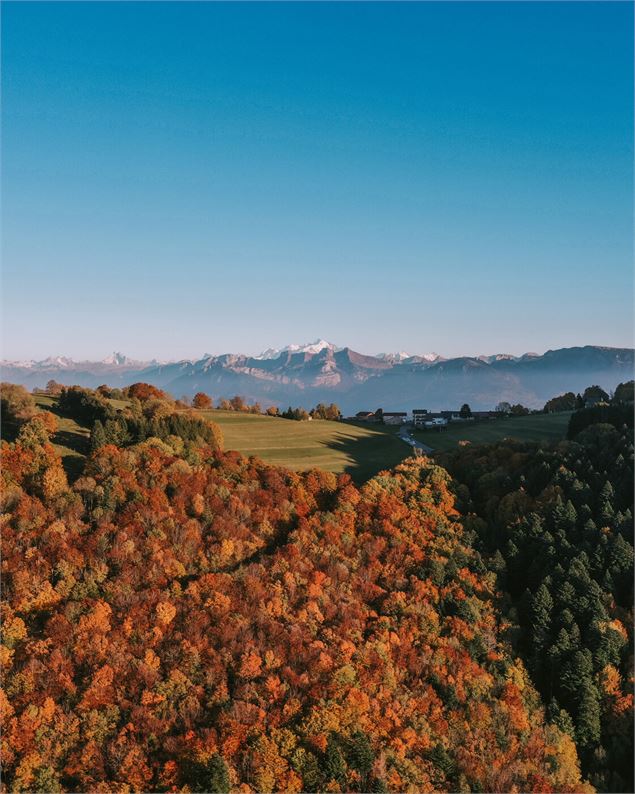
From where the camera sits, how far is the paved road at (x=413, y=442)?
99000 millimetres

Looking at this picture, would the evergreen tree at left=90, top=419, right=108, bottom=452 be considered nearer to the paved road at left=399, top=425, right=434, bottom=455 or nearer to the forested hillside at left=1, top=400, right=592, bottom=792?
the forested hillside at left=1, top=400, right=592, bottom=792

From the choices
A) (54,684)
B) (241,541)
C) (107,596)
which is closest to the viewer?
(54,684)

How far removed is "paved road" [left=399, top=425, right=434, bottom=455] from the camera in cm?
9900

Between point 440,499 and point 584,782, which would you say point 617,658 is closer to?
point 584,782

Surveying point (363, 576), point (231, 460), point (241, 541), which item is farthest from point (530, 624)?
point (231, 460)

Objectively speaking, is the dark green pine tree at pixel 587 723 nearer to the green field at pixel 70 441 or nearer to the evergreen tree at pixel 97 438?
the green field at pixel 70 441

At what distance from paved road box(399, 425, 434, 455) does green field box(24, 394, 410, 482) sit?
7.62ft

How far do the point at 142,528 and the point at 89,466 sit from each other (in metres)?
12.0

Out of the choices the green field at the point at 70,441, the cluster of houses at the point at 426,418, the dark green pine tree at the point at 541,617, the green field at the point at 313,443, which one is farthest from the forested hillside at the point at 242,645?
the cluster of houses at the point at 426,418

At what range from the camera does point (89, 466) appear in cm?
6028

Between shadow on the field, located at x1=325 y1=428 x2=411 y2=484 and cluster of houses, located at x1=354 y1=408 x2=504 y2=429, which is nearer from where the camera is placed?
shadow on the field, located at x1=325 y1=428 x2=411 y2=484

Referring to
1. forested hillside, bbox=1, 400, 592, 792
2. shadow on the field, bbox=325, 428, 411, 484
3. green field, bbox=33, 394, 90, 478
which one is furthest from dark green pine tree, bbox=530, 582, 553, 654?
green field, bbox=33, 394, 90, 478

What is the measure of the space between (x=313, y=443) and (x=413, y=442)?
25.5m

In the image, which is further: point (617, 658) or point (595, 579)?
point (595, 579)
